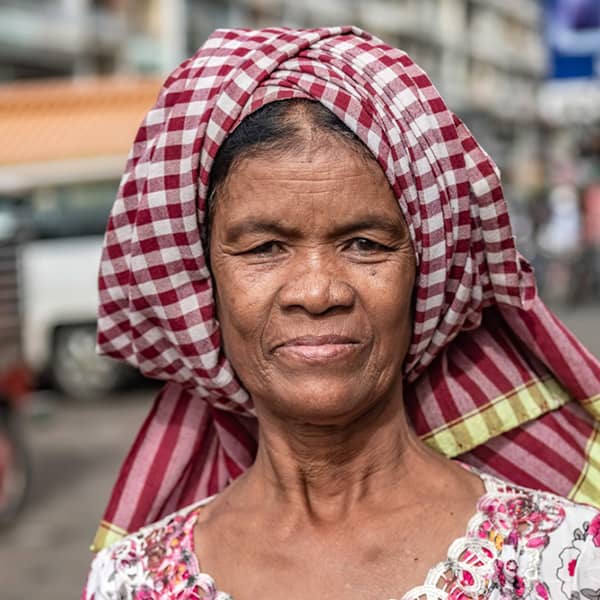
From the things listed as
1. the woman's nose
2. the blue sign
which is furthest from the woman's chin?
the blue sign

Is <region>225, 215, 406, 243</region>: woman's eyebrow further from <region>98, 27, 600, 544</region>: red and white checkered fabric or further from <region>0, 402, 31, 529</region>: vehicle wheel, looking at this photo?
<region>0, 402, 31, 529</region>: vehicle wheel

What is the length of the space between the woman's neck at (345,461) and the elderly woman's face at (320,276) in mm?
64

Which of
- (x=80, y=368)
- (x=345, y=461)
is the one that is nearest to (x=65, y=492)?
(x=80, y=368)

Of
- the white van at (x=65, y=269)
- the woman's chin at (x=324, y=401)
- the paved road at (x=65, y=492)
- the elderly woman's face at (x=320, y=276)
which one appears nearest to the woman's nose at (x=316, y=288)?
the elderly woman's face at (x=320, y=276)

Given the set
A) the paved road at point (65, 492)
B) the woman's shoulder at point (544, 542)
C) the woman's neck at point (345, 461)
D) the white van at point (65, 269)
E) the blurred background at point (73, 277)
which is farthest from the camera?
the white van at point (65, 269)

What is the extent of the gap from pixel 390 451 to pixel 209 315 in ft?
1.06

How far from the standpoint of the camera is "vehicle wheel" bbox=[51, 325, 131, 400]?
31.2 ft

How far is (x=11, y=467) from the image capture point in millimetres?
5855

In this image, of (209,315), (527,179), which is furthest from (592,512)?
(527,179)

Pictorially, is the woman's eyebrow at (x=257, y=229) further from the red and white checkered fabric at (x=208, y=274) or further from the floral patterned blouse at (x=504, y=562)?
the floral patterned blouse at (x=504, y=562)

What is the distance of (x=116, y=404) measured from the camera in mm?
9406

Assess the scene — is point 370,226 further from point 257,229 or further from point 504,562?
point 504,562

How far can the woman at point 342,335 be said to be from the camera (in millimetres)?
1384

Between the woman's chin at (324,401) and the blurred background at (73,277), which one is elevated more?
the woman's chin at (324,401)
